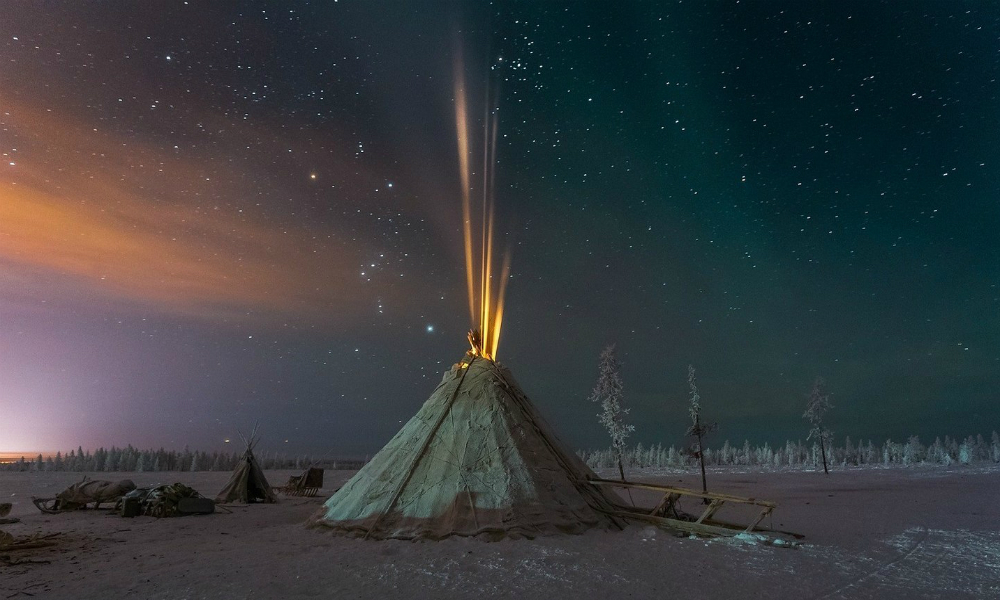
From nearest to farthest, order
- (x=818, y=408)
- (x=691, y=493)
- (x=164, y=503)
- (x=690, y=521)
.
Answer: (x=691, y=493), (x=690, y=521), (x=164, y=503), (x=818, y=408)

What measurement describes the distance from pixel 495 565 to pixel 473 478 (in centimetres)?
371

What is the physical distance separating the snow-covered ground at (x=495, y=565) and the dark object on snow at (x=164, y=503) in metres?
2.10

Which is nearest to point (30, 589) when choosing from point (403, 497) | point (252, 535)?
point (252, 535)

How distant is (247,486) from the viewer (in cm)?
2522

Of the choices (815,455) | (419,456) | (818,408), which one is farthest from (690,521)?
(815,455)

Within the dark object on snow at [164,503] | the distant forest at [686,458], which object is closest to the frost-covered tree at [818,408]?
the distant forest at [686,458]

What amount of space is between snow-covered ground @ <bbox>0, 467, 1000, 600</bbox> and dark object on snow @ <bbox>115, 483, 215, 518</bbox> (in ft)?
6.89

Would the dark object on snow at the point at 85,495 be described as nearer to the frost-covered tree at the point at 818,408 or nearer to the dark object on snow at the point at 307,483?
the dark object on snow at the point at 307,483

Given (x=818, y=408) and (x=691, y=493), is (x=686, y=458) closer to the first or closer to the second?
(x=818, y=408)

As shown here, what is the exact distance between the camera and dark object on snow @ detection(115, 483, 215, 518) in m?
19.0

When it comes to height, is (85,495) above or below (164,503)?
below

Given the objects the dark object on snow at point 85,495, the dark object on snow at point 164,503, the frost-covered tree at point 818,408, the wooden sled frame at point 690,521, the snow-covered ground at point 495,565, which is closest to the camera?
the snow-covered ground at point 495,565

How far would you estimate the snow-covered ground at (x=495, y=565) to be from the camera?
900cm

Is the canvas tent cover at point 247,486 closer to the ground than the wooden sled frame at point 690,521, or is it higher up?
closer to the ground
